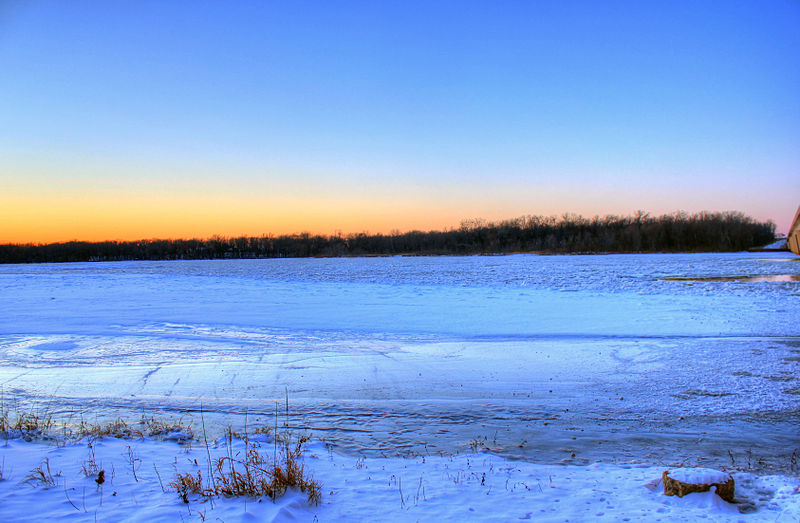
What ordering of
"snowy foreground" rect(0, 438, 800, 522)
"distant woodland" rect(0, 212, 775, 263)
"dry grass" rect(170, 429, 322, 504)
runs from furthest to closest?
"distant woodland" rect(0, 212, 775, 263) < "dry grass" rect(170, 429, 322, 504) < "snowy foreground" rect(0, 438, 800, 522)

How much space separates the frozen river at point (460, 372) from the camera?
14.5 ft

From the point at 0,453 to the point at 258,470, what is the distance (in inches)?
83.1

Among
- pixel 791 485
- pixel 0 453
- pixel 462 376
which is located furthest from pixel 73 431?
pixel 791 485

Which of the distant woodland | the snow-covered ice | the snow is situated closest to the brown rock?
the snow

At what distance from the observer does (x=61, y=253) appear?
351ft

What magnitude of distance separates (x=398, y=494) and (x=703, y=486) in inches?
74.9

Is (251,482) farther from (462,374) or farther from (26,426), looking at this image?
(462,374)

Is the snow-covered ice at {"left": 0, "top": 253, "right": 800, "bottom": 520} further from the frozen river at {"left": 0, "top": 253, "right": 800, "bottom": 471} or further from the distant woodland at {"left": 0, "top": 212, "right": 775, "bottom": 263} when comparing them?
the distant woodland at {"left": 0, "top": 212, "right": 775, "bottom": 263}

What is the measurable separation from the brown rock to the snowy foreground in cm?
5

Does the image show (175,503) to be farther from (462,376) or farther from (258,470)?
(462,376)

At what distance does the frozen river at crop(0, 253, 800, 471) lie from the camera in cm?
443

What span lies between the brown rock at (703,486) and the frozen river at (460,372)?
2.54ft

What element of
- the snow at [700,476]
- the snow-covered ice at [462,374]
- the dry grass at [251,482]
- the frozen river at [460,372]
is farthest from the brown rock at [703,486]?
the dry grass at [251,482]

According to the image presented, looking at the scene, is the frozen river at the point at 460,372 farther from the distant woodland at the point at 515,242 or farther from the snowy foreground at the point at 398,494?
the distant woodland at the point at 515,242
